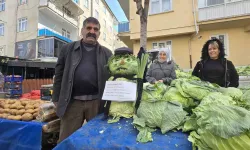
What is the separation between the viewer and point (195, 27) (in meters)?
10.9

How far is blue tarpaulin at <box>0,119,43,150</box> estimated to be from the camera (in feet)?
7.82

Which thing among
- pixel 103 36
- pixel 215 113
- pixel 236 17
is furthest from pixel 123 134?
pixel 103 36

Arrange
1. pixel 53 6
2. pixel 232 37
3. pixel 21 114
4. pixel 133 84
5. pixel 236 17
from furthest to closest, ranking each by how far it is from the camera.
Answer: pixel 53 6 → pixel 232 37 → pixel 236 17 → pixel 21 114 → pixel 133 84

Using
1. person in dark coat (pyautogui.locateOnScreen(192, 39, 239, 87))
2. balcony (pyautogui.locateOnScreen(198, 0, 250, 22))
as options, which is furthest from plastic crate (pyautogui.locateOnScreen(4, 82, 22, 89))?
balcony (pyautogui.locateOnScreen(198, 0, 250, 22))

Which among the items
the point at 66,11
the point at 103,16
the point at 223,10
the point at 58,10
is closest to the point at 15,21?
the point at 58,10

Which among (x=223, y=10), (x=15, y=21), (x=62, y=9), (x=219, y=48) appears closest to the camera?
(x=219, y=48)

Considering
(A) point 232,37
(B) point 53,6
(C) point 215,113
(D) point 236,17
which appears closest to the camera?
(C) point 215,113

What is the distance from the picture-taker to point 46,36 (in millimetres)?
16031

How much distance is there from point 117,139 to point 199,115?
1.80 ft

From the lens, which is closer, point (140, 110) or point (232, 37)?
point (140, 110)

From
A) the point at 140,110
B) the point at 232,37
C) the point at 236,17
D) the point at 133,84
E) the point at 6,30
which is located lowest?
the point at 140,110

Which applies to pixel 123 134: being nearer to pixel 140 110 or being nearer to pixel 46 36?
pixel 140 110

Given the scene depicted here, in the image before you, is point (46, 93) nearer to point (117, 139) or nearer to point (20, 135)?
point (20, 135)

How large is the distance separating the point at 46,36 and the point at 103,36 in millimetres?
18415
